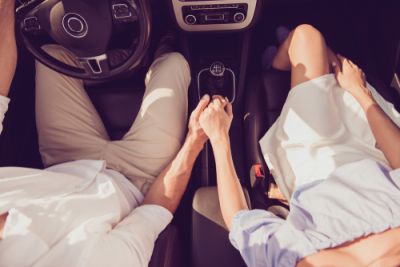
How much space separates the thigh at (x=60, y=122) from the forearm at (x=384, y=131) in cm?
77

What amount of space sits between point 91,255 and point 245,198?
1.40 ft

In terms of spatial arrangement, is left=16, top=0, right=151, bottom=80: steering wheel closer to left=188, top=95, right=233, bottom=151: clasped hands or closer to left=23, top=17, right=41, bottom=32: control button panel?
left=23, top=17, right=41, bottom=32: control button panel

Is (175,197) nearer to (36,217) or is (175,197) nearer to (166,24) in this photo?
(36,217)

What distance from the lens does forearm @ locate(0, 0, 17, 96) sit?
85 cm

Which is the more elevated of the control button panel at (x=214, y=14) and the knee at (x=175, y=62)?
the control button panel at (x=214, y=14)

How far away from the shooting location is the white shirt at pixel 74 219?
701mm

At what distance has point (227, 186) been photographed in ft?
3.03

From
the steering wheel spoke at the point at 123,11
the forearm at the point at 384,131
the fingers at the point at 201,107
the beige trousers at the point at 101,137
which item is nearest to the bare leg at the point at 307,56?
the forearm at the point at 384,131

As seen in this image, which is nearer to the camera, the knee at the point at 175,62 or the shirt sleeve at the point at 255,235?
the shirt sleeve at the point at 255,235

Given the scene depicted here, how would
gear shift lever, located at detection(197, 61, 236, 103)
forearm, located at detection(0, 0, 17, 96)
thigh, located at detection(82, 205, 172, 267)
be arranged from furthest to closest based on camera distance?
gear shift lever, located at detection(197, 61, 236, 103) < forearm, located at detection(0, 0, 17, 96) < thigh, located at detection(82, 205, 172, 267)

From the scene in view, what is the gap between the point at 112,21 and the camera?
0.94 meters

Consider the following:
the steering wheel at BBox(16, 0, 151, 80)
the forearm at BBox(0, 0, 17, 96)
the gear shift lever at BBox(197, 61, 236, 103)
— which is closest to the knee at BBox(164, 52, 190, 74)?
the gear shift lever at BBox(197, 61, 236, 103)

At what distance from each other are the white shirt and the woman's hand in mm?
647

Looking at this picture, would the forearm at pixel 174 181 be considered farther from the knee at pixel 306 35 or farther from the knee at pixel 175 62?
the knee at pixel 306 35
